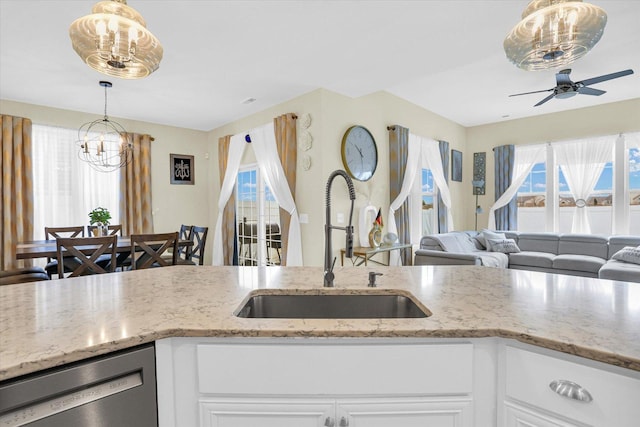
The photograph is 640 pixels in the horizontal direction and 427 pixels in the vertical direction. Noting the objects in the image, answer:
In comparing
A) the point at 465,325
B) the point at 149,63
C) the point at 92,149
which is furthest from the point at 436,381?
the point at 92,149

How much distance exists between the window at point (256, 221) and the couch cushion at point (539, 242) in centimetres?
405

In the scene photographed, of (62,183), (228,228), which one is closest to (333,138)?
(228,228)

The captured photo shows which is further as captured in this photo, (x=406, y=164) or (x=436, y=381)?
(x=406, y=164)

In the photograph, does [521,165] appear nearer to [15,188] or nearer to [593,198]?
[593,198]

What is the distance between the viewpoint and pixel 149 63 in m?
1.76

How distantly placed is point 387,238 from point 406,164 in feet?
4.44

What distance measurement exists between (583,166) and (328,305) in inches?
229

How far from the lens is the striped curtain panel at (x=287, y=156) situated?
13.7ft

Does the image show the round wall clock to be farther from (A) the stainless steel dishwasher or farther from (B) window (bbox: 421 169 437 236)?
(A) the stainless steel dishwasher

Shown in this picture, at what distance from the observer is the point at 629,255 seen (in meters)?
3.92

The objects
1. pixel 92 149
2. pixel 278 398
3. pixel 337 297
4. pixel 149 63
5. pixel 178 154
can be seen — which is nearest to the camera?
pixel 278 398

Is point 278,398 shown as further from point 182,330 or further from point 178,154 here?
point 178,154

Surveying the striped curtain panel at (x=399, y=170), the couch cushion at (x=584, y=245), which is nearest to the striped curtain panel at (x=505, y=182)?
the couch cushion at (x=584, y=245)

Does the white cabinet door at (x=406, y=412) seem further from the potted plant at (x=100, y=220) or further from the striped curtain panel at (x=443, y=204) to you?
the striped curtain panel at (x=443, y=204)
